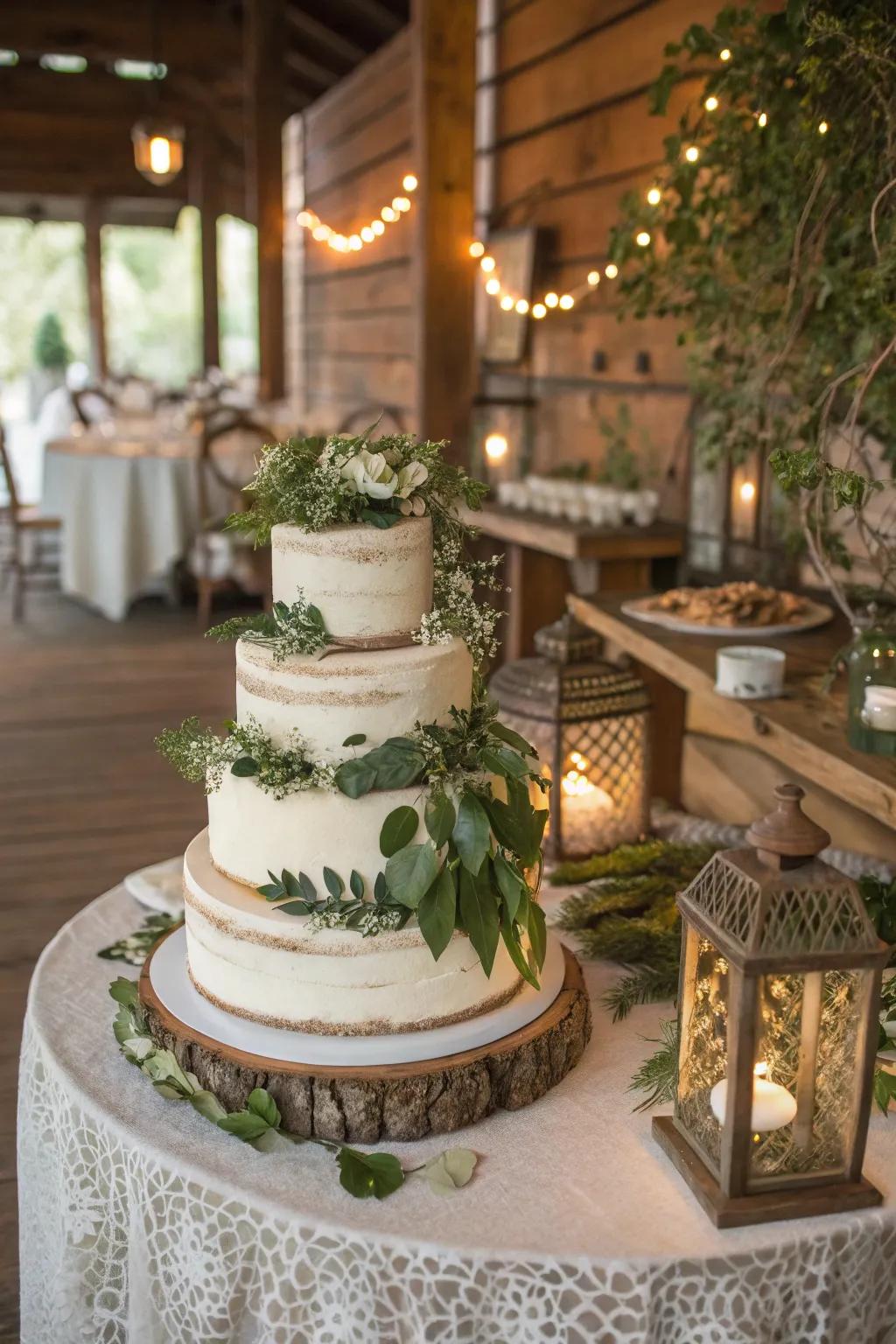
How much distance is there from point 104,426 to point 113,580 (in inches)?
52.0

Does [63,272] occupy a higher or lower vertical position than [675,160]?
higher

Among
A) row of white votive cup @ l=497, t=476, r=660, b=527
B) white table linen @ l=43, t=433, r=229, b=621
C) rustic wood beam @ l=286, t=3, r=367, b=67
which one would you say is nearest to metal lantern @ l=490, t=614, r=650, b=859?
row of white votive cup @ l=497, t=476, r=660, b=527

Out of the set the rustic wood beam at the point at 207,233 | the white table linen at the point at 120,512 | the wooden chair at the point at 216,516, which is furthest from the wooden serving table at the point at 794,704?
the rustic wood beam at the point at 207,233

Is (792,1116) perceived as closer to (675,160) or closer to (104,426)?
(675,160)

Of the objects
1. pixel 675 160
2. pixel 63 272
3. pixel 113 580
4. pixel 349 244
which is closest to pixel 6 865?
pixel 675 160

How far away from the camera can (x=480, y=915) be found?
123 cm

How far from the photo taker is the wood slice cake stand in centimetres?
119

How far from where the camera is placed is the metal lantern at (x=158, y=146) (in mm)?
6801

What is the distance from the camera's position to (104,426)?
22.6 ft

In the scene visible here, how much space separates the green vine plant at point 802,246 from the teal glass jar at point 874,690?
0.48 ft

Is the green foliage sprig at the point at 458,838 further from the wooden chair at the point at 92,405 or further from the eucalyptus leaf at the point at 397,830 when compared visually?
the wooden chair at the point at 92,405

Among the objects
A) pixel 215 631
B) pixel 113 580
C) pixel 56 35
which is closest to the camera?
pixel 215 631

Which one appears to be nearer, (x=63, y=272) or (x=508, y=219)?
(x=508, y=219)

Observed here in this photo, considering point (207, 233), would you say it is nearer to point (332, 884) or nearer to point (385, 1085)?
point (332, 884)
